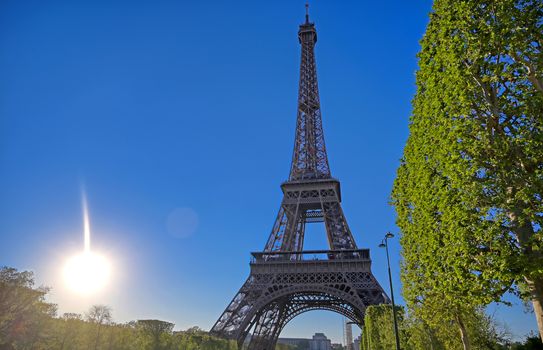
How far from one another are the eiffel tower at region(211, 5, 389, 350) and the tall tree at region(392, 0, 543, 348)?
27.4 meters

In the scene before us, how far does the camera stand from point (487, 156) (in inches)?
398

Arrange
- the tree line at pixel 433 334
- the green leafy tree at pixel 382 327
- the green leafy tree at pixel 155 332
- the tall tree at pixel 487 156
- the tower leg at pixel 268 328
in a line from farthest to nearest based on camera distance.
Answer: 1. the tower leg at pixel 268 328
2. the green leafy tree at pixel 155 332
3. the green leafy tree at pixel 382 327
4. the tree line at pixel 433 334
5. the tall tree at pixel 487 156

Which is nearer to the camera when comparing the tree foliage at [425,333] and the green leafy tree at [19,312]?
the tree foliage at [425,333]

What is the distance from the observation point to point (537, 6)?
31.9 feet

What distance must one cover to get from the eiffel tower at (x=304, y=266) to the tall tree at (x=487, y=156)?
90.0 feet

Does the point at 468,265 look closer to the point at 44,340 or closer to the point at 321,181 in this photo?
the point at 44,340

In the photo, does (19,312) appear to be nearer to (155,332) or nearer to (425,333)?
(155,332)

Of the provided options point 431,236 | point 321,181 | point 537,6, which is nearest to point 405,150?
point 431,236

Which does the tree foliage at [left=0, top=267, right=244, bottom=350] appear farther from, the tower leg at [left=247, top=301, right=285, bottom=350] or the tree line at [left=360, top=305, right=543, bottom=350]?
the tree line at [left=360, top=305, right=543, bottom=350]

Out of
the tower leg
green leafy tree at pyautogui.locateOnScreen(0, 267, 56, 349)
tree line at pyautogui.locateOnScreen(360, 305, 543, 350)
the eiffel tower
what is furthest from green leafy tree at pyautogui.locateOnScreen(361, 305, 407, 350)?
green leafy tree at pyautogui.locateOnScreen(0, 267, 56, 349)

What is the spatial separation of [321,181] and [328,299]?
17.0 meters

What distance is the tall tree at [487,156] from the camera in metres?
9.15

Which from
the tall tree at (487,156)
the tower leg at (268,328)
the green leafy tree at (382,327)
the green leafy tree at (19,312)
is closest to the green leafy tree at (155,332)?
the green leafy tree at (19,312)

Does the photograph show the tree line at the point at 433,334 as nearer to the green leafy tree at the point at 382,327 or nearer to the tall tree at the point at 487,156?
the green leafy tree at the point at 382,327
